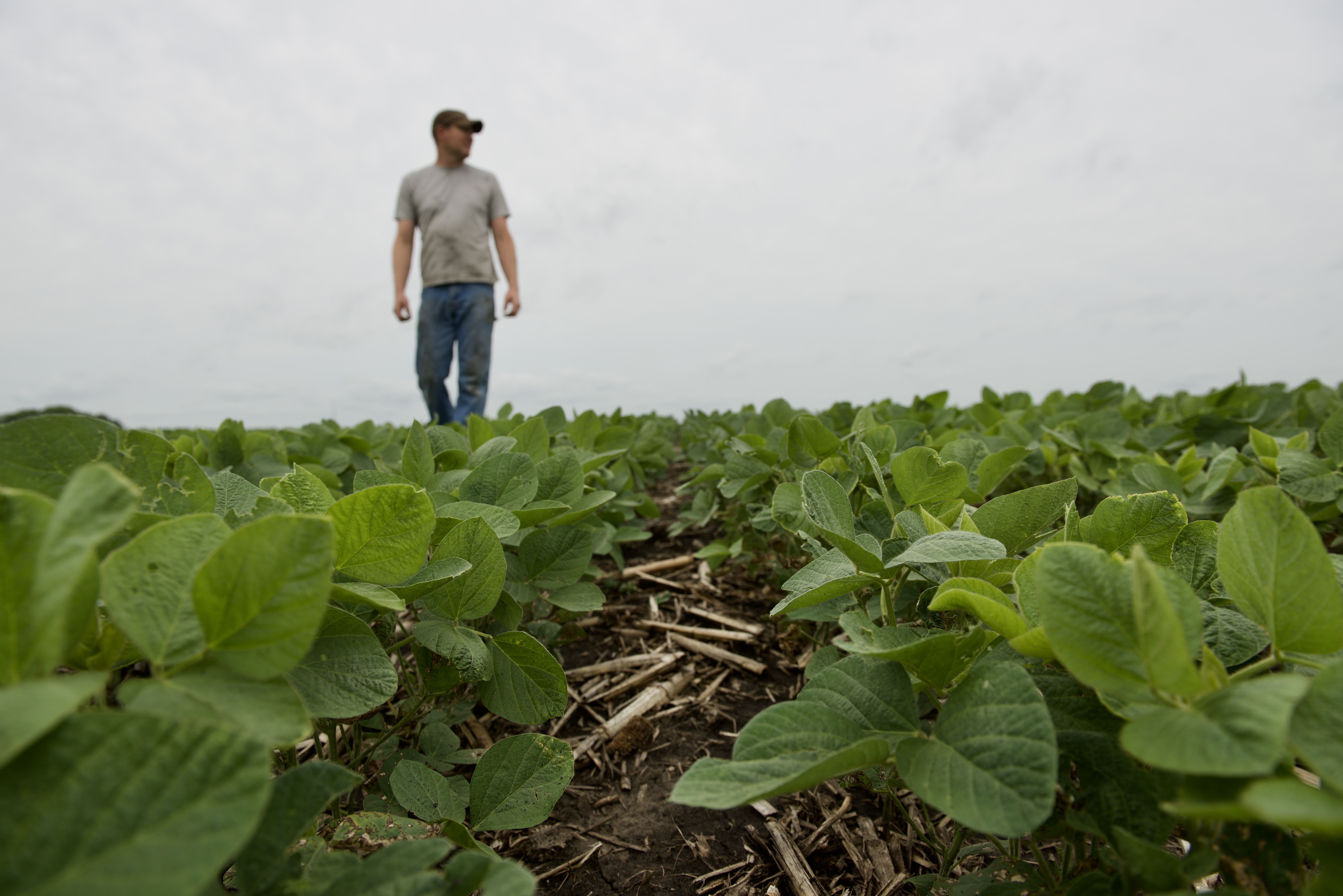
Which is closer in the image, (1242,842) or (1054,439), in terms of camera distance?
(1242,842)

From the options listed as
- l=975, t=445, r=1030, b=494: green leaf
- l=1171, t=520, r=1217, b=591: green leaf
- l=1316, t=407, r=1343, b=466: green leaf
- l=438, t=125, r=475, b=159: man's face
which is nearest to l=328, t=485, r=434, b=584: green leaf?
l=1171, t=520, r=1217, b=591: green leaf

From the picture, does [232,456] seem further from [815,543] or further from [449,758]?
[815,543]

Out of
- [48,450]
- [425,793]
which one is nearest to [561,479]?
[425,793]

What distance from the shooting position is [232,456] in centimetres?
227

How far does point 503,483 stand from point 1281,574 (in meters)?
1.25

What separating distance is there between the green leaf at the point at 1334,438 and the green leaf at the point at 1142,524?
135 cm

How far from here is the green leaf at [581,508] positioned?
1.65 metres

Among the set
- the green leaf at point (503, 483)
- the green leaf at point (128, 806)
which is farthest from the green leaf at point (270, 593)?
the green leaf at point (503, 483)

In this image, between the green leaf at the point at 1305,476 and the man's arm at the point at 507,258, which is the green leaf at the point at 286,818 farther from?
the man's arm at the point at 507,258

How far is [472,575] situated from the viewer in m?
1.10

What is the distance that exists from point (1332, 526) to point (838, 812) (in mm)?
2050

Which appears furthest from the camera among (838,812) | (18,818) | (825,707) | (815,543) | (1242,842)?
(838,812)

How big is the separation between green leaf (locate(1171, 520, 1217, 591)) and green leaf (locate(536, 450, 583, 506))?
118 cm

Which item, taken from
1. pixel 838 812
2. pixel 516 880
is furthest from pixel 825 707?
pixel 838 812
